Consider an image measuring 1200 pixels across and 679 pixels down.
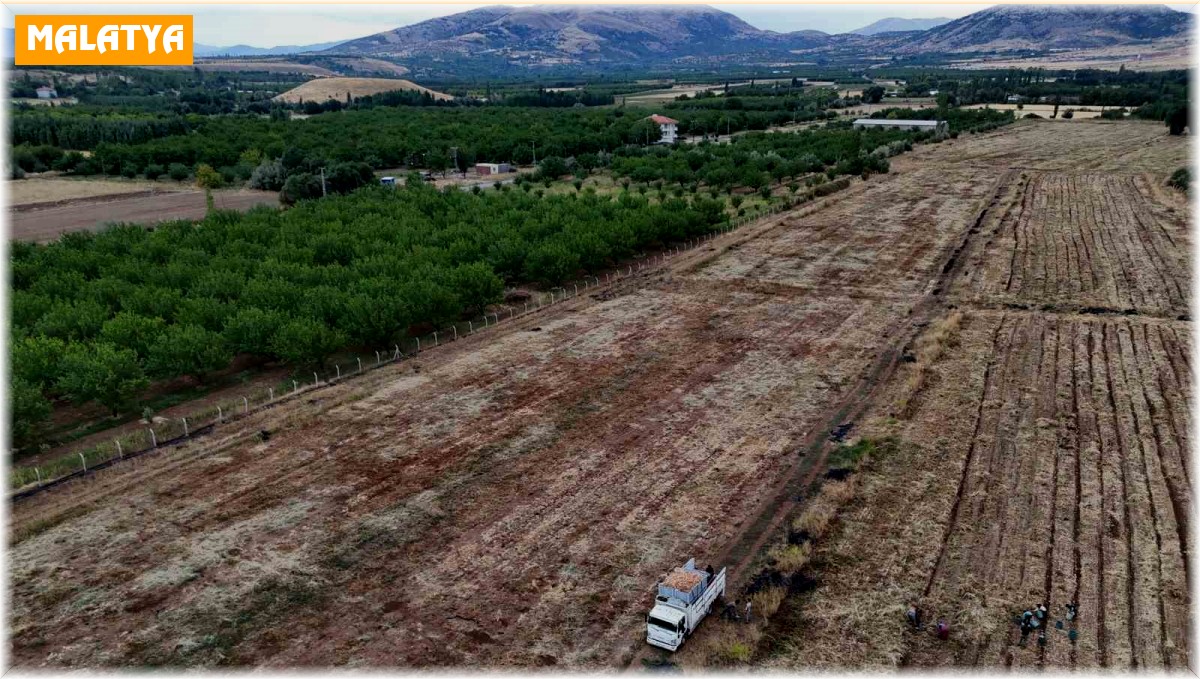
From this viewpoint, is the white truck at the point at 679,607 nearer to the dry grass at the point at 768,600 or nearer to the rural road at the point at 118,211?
the dry grass at the point at 768,600

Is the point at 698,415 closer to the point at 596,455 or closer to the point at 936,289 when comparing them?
the point at 596,455

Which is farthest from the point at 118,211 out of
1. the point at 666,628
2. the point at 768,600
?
the point at 768,600

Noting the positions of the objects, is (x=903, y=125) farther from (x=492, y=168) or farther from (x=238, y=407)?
(x=238, y=407)

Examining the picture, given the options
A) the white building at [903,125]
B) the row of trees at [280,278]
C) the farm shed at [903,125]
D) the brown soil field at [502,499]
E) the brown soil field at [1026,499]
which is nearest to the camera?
the brown soil field at [1026,499]

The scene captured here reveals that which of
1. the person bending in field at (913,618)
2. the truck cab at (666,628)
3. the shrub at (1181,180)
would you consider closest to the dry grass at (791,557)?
the person bending in field at (913,618)

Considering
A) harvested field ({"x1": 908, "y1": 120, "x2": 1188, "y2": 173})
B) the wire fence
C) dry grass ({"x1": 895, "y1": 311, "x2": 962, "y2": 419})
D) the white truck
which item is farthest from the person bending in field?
harvested field ({"x1": 908, "y1": 120, "x2": 1188, "y2": 173})

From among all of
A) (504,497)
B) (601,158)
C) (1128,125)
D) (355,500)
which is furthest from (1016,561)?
(1128,125)

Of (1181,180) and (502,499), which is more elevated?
(1181,180)
